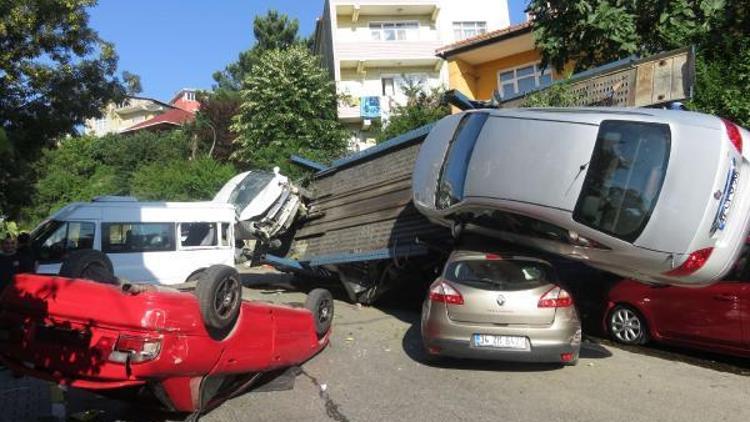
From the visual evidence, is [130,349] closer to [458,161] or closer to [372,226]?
[458,161]

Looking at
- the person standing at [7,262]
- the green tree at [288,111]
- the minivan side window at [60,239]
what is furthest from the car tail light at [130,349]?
the green tree at [288,111]

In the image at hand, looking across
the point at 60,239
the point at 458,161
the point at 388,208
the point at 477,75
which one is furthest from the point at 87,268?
the point at 477,75

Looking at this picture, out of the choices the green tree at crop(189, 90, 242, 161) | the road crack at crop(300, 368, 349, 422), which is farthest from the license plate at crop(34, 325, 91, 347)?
the green tree at crop(189, 90, 242, 161)

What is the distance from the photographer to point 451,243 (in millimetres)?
9297

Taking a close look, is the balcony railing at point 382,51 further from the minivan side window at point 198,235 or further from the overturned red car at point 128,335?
the overturned red car at point 128,335

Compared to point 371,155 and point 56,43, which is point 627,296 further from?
point 56,43

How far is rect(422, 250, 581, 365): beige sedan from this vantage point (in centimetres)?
670

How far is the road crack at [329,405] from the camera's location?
18.4 feet

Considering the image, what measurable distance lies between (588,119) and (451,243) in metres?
3.30

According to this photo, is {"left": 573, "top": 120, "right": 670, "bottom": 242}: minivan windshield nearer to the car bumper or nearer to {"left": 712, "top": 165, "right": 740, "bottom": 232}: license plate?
{"left": 712, "top": 165, "right": 740, "bottom": 232}: license plate

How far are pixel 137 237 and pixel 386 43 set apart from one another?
77.9 ft

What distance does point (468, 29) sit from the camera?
1458 inches

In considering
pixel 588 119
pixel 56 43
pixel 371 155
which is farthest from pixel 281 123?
pixel 588 119

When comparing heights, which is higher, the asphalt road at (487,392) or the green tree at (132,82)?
the green tree at (132,82)
